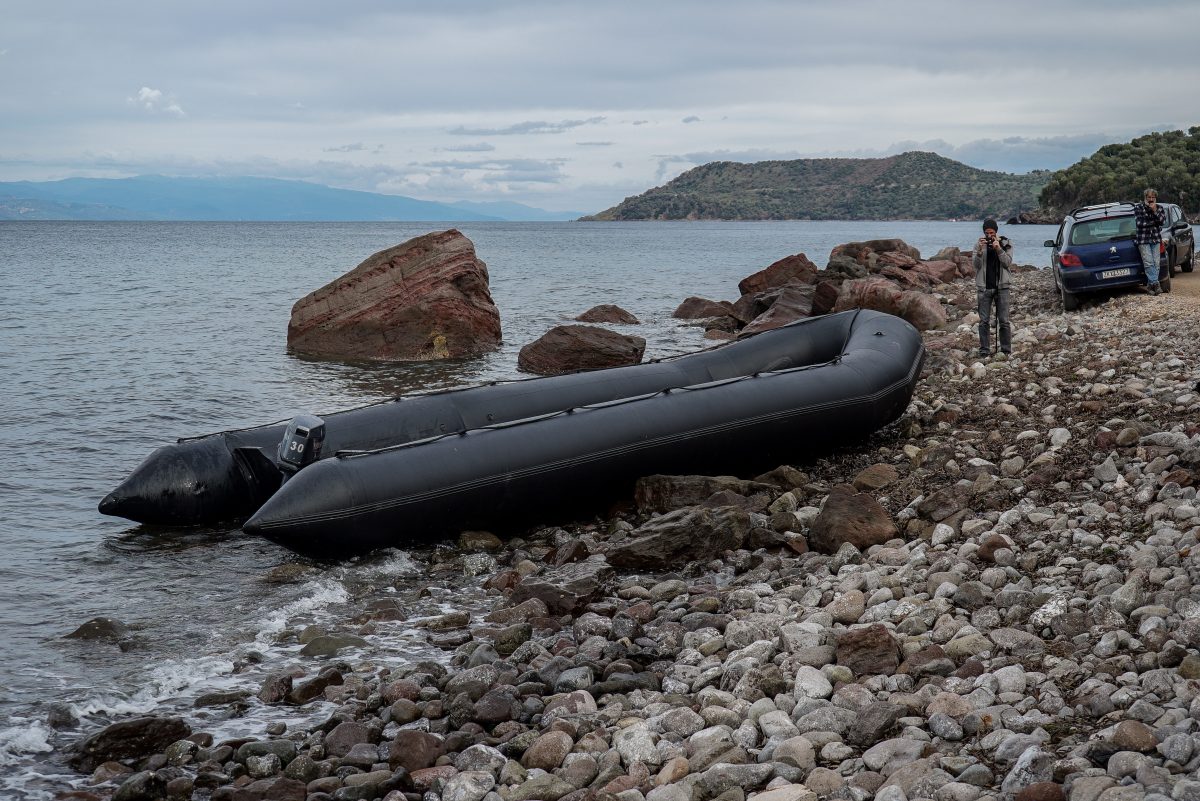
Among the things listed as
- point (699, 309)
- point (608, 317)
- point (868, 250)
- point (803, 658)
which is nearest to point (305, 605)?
point (803, 658)

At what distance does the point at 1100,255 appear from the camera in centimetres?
1730

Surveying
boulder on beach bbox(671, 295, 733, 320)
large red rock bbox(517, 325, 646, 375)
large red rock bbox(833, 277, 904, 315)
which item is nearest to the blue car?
large red rock bbox(833, 277, 904, 315)

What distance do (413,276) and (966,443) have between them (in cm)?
1337

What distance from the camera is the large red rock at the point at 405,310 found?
20.8 meters

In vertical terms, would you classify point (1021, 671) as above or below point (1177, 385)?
below

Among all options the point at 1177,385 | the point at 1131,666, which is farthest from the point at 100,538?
the point at 1177,385

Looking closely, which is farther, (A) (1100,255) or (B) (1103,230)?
(B) (1103,230)

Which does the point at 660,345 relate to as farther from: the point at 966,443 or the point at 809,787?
the point at 809,787

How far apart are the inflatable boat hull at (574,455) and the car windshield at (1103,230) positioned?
771 cm

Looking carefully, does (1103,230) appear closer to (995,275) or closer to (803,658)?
(995,275)

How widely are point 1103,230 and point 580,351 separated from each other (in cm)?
887

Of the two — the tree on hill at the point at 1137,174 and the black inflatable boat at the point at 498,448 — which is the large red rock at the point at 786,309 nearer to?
the black inflatable boat at the point at 498,448

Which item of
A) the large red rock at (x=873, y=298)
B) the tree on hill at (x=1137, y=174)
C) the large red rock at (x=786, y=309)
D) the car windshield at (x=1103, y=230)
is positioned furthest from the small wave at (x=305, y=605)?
the tree on hill at (x=1137, y=174)

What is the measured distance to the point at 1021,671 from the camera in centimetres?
489
